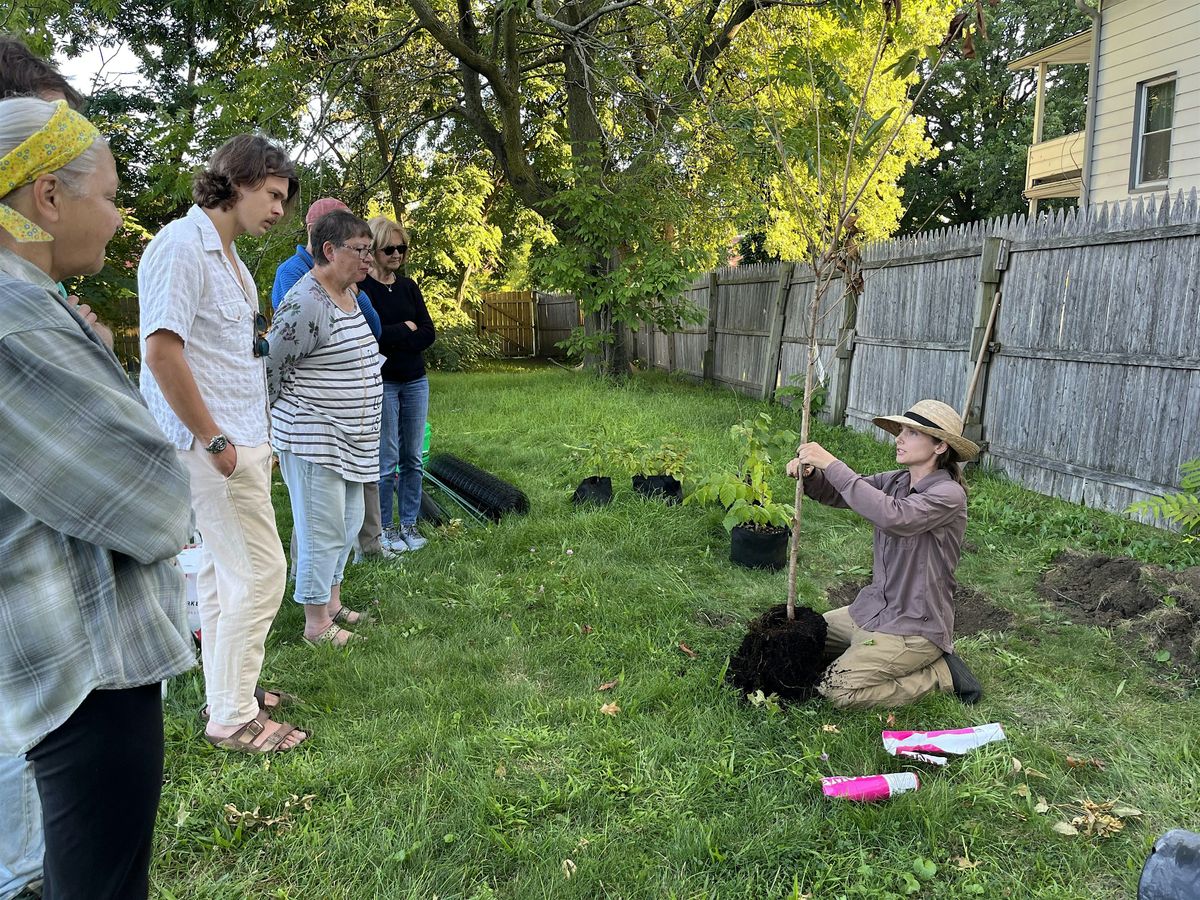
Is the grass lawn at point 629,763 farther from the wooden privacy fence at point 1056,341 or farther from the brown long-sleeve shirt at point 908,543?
the wooden privacy fence at point 1056,341

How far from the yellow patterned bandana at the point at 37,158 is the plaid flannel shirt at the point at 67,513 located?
6 cm

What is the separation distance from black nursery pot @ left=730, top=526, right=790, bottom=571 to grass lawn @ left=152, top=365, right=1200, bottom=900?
14 centimetres

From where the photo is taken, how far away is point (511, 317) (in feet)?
77.6

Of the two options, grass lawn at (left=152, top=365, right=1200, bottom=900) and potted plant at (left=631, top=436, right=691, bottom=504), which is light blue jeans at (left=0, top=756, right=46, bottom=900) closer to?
grass lawn at (left=152, top=365, right=1200, bottom=900)

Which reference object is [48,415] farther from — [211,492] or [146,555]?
[211,492]

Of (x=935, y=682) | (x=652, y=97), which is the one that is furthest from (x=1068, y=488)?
(x=652, y=97)

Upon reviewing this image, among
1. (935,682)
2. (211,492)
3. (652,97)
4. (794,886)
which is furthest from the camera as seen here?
(652,97)

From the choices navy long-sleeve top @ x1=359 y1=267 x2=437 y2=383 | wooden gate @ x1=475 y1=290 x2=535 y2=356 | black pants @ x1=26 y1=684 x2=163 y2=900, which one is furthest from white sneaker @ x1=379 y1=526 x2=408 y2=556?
wooden gate @ x1=475 y1=290 x2=535 y2=356

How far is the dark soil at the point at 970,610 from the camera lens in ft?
13.4

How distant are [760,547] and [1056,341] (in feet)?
11.0

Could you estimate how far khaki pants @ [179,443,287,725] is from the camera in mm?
2561

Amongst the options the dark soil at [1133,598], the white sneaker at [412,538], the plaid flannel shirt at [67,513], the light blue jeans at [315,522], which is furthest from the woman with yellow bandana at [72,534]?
the dark soil at [1133,598]

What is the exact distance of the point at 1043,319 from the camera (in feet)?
20.6

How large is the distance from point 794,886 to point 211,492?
2.11m
